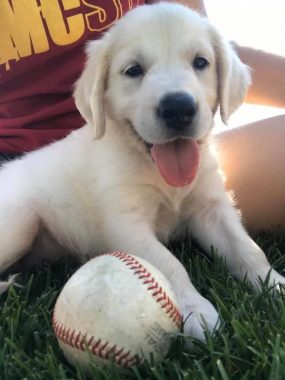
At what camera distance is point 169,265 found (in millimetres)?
2307

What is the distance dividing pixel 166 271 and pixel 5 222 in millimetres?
790

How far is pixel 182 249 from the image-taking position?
2.84m

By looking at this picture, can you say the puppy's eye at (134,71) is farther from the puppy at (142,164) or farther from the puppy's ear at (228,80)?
the puppy's ear at (228,80)

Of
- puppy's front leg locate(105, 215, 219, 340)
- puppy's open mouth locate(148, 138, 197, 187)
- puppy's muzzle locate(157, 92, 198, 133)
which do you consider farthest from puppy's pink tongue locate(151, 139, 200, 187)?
puppy's front leg locate(105, 215, 219, 340)

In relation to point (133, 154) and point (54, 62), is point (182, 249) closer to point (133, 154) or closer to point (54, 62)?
point (133, 154)

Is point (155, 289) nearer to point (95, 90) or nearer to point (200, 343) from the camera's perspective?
point (200, 343)

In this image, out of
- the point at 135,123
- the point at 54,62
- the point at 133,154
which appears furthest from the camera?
the point at 54,62

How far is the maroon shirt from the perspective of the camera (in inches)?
130

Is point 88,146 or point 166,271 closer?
point 166,271

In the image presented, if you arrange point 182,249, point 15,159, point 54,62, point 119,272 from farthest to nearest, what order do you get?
point 54,62 → point 15,159 → point 182,249 → point 119,272

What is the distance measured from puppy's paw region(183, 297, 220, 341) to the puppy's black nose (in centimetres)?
66

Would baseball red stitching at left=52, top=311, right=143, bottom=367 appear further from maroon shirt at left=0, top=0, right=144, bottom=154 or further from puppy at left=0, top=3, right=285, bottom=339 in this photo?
maroon shirt at left=0, top=0, right=144, bottom=154

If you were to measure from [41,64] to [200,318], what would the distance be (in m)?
1.91

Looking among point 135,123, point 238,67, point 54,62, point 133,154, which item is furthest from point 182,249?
point 54,62
